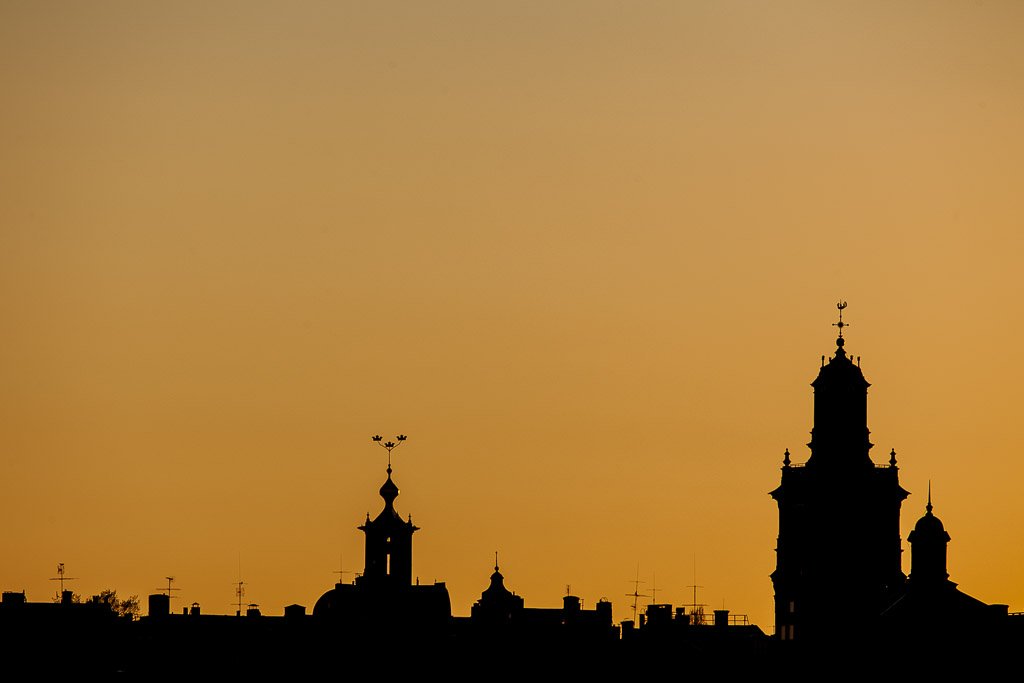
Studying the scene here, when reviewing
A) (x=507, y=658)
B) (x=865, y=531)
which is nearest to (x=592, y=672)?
(x=507, y=658)

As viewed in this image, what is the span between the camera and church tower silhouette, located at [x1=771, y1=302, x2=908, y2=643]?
16238 centimetres

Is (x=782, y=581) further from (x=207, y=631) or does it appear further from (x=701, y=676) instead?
(x=207, y=631)

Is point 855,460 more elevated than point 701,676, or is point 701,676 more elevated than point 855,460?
point 855,460

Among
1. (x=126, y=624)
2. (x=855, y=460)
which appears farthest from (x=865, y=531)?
(x=126, y=624)

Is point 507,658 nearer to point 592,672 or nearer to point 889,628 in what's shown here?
point 592,672

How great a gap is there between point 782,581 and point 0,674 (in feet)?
122

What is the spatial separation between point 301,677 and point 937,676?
114 ft

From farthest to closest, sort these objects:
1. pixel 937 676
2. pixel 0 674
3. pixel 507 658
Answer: pixel 507 658 → pixel 0 674 → pixel 937 676

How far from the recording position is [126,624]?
7092 inches

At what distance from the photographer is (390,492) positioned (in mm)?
178500

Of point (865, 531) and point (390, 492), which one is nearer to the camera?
point (865, 531)

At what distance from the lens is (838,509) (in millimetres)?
163625

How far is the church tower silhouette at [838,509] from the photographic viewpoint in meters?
162

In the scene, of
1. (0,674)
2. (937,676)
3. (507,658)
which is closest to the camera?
A: (937,676)
